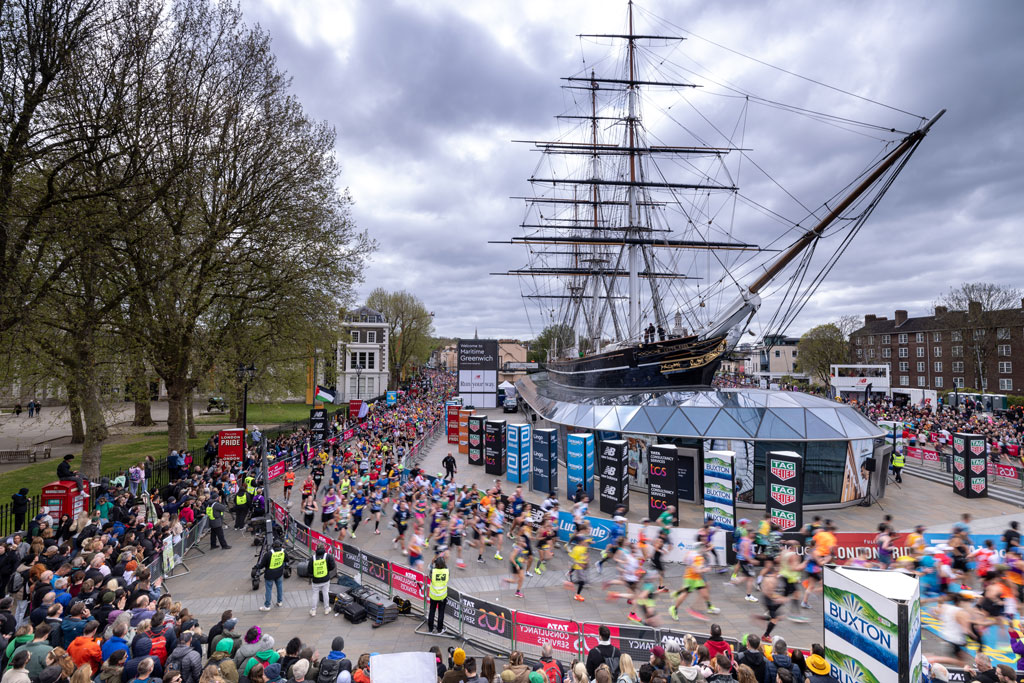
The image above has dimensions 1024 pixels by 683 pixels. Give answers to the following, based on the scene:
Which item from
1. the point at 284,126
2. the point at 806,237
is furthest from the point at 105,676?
the point at 806,237

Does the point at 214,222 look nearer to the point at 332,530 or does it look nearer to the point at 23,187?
the point at 23,187

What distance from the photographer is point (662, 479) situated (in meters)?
14.7

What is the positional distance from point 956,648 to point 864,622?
355cm

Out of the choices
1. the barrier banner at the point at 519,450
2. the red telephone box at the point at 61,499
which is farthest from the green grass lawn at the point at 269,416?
the red telephone box at the point at 61,499

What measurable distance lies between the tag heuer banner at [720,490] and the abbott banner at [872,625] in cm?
673

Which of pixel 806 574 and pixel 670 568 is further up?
pixel 806 574

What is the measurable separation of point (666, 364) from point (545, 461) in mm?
12951

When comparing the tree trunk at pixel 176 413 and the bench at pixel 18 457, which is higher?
the tree trunk at pixel 176 413

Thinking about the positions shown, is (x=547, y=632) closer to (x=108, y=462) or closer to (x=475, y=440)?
(x=475, y=440)

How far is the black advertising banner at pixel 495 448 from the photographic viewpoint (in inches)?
930

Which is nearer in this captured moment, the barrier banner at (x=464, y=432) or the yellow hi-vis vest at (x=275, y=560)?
the yellow hi-vis vest at (x=275, y=560)

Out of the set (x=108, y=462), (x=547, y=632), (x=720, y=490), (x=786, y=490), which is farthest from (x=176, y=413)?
(x=786, y=490)

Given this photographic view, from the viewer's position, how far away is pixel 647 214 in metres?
42.4

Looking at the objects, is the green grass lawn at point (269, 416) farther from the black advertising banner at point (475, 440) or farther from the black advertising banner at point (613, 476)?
the black advertising banner at point (613, 476)
